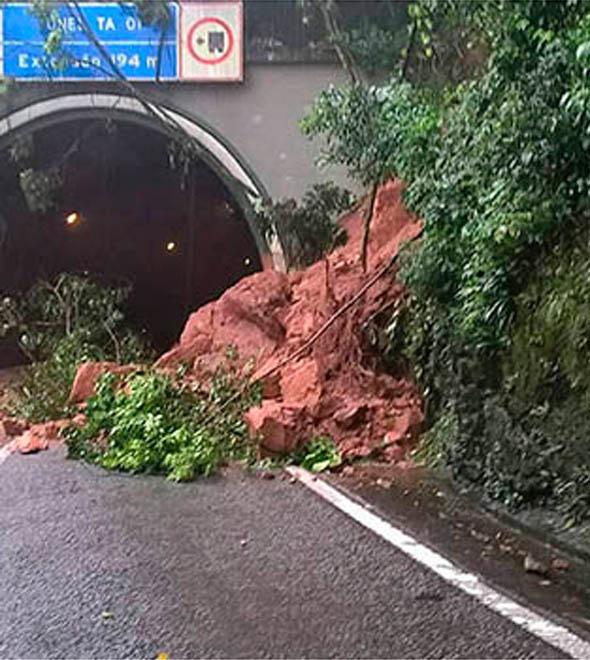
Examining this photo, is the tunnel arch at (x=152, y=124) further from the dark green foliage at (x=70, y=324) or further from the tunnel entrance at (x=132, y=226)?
the dark green foliage at (x=70, y=324)

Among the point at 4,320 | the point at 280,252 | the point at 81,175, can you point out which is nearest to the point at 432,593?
the point at 280,252

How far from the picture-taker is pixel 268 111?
42.9ft

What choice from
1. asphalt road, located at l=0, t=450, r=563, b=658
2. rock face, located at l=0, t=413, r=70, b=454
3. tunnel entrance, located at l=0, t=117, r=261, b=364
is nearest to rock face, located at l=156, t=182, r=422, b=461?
rock face, located at l=0, t=413, r=70, b=454

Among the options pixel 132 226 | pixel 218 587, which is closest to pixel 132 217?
pixel 132 226

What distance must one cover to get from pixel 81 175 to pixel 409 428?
38.0 feet

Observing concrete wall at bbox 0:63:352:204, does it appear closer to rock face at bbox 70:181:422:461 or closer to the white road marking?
rock face at bbox 70:181:422:461

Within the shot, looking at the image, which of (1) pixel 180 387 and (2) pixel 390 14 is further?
(2) pixel 390 14

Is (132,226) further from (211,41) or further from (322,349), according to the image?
(322,349)

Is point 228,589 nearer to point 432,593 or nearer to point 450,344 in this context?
point 432,593

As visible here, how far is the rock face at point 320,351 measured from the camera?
7.71 meters

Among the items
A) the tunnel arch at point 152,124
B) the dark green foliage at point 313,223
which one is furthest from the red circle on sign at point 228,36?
the dark green foliage at point 313,223

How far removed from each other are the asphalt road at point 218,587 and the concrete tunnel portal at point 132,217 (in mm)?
7775

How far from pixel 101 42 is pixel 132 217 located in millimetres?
7905

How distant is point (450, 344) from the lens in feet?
23.0
